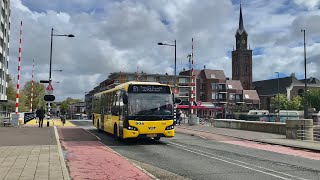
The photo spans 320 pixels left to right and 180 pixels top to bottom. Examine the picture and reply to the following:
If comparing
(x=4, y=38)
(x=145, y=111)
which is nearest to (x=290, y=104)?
(x=4, y=38)

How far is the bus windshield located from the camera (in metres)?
18.0

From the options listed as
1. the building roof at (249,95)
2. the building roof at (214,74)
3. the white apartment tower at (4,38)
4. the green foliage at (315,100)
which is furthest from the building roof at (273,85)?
the white apartment tower at (4,38)

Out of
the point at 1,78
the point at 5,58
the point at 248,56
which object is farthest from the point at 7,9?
the point at 248,56

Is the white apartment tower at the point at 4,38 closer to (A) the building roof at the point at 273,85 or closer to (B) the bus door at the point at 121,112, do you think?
(B) the bus door at the point at 121,112

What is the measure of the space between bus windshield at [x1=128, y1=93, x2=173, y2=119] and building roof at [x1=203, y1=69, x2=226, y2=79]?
104275 millimetres

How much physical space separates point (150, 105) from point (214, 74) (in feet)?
350

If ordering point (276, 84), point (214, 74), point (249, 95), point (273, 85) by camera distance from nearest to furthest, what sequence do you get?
1. point (214, 74)
2. point (249, 95)
3. point (276, 84)
4. point (273, 85)

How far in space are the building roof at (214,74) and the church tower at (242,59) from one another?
2937 cm

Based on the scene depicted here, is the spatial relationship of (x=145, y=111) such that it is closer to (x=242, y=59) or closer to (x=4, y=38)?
(x=4, y=38)

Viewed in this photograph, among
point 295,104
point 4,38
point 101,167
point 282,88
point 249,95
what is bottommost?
point 101,167

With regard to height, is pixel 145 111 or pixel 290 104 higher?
pixel 290 104

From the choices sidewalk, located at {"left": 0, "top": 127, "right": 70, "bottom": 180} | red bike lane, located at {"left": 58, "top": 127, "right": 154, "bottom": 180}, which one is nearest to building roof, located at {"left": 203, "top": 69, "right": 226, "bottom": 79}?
red bike lane, located at {"left": 58, "top": 127, "right": 154, "bottom": 180}

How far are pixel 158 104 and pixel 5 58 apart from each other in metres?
66.5

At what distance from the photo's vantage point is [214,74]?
405 feet
